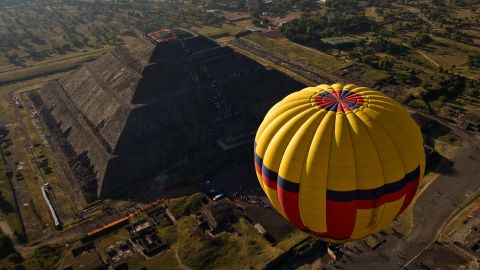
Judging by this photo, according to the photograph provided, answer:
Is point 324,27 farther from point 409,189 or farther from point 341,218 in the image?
point 341,218

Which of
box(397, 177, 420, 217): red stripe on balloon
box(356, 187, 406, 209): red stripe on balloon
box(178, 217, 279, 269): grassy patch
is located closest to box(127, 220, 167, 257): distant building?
box(178, 217, 279, 269): grassy patch

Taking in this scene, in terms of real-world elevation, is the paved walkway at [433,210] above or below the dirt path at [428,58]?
below

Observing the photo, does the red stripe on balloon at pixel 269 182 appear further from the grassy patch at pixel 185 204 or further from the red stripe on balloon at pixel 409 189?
the grassy patch at pixel 185 204

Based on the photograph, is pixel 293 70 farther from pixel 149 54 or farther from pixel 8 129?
pixel 8 129

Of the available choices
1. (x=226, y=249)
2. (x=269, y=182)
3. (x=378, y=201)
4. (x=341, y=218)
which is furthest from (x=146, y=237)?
(x=378, y=201)

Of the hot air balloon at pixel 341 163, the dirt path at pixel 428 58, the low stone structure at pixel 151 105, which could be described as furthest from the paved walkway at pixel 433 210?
the dirt path at pixel 428 58

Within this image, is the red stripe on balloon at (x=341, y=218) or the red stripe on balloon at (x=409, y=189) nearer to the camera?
the red stripe on balloon at (x=341, y=218)

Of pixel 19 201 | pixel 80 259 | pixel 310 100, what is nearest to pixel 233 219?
pixel 80 259
